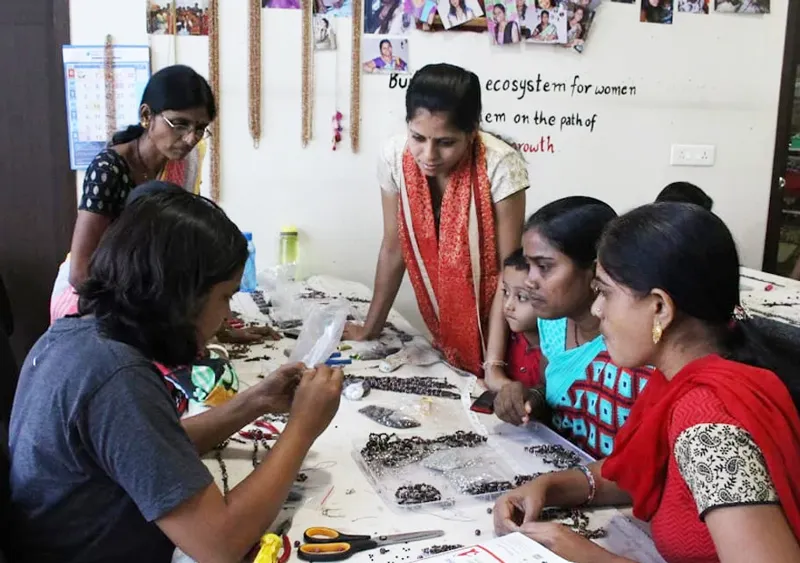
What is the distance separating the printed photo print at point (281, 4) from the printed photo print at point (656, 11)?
144 centimetres

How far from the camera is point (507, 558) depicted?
0.93 meters

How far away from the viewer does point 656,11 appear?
10.3ft

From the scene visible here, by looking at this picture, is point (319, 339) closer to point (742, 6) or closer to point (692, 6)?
point (692, 6)

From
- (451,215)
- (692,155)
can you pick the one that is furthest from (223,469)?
(692,155)

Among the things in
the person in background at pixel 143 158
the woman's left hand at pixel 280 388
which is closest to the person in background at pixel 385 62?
the person in background at pixel 143 158

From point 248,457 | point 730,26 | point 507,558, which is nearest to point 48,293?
point 248,457

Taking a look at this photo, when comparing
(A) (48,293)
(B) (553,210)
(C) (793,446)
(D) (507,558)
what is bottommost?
(A) (48,293)

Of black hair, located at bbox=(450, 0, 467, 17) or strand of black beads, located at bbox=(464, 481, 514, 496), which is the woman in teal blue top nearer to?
strand of black beads, located at bbox=(464, 481, 514, 496)

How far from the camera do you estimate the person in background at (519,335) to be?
64.5 inches

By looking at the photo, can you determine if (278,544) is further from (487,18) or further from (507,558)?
(487,18)

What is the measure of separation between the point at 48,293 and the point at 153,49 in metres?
1.03

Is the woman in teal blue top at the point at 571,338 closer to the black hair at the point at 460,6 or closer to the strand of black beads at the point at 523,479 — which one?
the strand of black beads at the point at 523,479

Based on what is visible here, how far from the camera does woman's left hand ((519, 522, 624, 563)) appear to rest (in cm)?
94

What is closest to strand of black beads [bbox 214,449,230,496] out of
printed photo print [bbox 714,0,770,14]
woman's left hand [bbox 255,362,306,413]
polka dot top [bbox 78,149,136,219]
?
woman's left hand [bbox 255,362,306,413]
